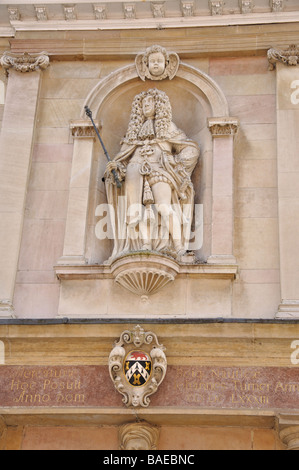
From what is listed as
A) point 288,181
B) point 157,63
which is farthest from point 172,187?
point 157,63

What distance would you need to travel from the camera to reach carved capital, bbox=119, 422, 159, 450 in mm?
12156

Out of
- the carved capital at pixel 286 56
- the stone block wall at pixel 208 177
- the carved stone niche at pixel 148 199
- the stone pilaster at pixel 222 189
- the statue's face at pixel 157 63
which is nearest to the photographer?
the carved stone niche at pixel 148 199

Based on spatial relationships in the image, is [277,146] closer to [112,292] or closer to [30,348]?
[112,292]

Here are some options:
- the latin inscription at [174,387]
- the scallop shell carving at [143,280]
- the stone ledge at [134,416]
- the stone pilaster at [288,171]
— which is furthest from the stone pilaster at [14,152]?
the stone pilaster at [288,171]

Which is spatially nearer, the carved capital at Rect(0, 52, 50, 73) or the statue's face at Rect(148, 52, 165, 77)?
the statue's face at Rect(148, 52, 165, 77)

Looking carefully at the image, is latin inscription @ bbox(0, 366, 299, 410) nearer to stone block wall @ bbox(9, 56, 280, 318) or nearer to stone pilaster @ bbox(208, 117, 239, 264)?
stone block wall @ bbox(9, 56, 280, 318)

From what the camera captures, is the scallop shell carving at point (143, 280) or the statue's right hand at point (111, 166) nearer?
the scallop shell carving at point (143, 280)

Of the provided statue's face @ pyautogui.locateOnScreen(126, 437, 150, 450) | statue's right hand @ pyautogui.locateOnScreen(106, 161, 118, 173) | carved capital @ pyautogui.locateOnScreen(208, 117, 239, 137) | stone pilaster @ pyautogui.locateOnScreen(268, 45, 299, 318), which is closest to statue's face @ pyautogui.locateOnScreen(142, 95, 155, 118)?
carved capital @ pyautogui.locateOnScreen(208, 117, 239, 137)

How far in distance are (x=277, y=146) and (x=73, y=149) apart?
3144 mm

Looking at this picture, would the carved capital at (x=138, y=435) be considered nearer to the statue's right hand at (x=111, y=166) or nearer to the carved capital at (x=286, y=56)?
the statue's right hand at (x=111, y=166)

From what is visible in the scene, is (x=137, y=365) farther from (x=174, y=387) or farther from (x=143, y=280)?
(x=143, y=280)

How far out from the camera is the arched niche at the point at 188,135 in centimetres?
1360

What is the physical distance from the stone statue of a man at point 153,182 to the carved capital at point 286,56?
1.78 metres
